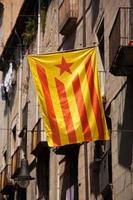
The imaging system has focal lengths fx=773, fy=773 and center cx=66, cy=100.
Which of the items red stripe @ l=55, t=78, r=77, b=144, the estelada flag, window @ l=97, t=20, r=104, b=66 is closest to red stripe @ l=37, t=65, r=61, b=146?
the estelada flag

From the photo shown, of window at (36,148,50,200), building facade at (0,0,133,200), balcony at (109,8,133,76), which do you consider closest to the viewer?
balcony at (109,8,133,76)

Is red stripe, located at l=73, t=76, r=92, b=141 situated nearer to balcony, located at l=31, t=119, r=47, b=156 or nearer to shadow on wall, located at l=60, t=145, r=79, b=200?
shadow on wall, located at l=60, t=145, r=79, b=200

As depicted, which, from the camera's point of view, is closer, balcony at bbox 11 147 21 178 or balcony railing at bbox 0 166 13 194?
balcony at bbox 11 147 21 178

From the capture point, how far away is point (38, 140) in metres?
26.9

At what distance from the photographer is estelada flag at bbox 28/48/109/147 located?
1645 centimetres

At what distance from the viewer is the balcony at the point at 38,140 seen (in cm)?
2644

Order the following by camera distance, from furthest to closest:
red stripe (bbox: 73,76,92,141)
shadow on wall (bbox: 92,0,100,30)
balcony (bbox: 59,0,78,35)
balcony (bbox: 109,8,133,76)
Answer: balcony (bbox: 59,0,78,35) < shadow on wall (bbox: 92,0,100,30) < red stripe (bbox: 73,76,92,141) < balcony (bbox: 109,8,133,76)

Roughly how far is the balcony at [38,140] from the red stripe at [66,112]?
941 centimetres

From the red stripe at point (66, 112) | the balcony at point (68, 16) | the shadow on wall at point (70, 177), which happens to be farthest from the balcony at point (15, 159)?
the red stripe at point (66, 112)

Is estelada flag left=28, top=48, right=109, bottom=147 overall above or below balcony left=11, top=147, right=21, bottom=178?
above

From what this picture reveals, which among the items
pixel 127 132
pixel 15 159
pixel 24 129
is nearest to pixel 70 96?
pixel 127 132

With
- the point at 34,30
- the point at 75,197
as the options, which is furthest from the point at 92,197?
the point at 34,30

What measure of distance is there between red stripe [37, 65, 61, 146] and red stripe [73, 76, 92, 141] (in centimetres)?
59

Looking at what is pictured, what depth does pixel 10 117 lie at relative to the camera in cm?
3594
